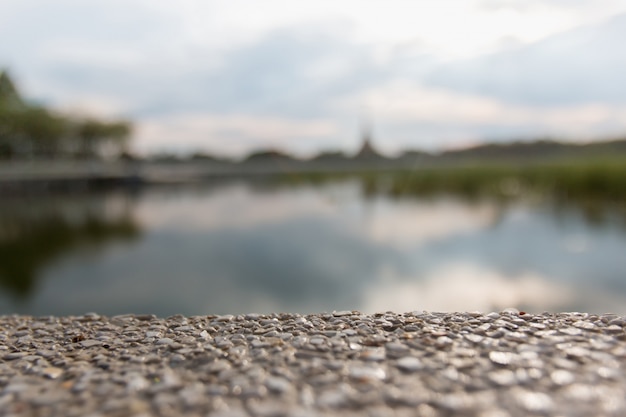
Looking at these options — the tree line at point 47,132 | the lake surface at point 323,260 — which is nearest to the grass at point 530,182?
the lake surface at point 323,260

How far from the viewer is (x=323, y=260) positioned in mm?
15547

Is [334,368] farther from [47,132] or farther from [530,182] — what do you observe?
[47,132]

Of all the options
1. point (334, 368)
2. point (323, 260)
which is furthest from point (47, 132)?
point (334, 368)

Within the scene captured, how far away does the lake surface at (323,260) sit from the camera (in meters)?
11.2

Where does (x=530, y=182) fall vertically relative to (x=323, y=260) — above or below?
above

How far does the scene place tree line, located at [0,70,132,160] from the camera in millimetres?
48219

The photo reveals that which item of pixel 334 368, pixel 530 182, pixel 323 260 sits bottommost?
pixel 323 260

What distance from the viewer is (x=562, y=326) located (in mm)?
4020

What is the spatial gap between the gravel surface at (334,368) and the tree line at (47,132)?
176ft

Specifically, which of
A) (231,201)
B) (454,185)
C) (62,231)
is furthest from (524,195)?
(62,231)

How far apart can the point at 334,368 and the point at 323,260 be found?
1237 centimetres

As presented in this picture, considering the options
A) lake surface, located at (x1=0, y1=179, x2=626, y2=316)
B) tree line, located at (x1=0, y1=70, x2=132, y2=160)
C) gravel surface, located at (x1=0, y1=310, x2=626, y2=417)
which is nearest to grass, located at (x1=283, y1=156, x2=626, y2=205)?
lake surface, located at (x1=0, y1=179, x2=626, y2=316)

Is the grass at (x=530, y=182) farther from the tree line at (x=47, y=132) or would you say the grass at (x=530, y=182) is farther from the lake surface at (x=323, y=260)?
the tree line at (x=47, y=132)

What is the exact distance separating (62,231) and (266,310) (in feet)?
56.2
